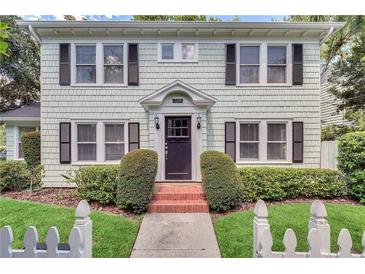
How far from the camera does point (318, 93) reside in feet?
23.5

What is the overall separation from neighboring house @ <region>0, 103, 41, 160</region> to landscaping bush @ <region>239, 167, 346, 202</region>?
6.93 m

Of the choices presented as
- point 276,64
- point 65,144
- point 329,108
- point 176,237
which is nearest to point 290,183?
point 176,237

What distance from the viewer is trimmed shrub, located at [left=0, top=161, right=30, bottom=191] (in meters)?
6.38

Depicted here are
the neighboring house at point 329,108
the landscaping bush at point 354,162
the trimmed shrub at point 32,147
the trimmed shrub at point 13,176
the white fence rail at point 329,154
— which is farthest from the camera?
the neighboring house at point 329,108

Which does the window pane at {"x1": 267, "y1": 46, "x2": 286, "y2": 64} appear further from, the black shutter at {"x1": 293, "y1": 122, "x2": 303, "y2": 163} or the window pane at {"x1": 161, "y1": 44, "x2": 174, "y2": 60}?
the window pane at {"x1": 161, "y1": 44, "x2": 174, "y2": 60}

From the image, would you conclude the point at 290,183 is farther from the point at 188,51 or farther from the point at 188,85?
the point at 188,51

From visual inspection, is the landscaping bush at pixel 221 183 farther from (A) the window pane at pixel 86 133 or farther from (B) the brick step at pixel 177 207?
(A) the window pane at pixel 86 133

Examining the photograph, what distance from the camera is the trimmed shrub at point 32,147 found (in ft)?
24.0

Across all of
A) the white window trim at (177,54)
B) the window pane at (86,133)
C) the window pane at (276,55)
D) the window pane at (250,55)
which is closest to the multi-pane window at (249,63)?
the window pane at (250,55)

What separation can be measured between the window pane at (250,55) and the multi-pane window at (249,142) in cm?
194

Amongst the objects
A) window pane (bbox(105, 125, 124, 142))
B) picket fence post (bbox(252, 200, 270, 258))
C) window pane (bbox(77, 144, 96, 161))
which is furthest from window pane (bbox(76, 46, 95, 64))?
picket fence post (bbox(252, 200, 270, 258))

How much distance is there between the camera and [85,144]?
283 inches
